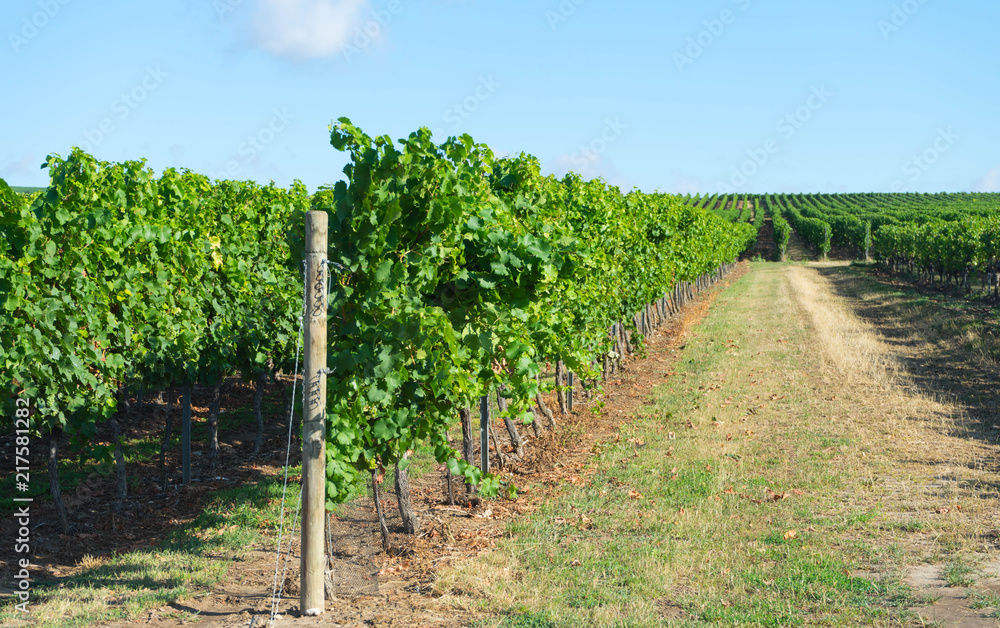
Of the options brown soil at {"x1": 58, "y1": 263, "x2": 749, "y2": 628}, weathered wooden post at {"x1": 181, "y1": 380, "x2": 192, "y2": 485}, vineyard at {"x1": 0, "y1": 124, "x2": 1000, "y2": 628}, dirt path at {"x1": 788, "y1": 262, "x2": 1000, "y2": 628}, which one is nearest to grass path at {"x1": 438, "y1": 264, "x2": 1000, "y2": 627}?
dirt path at {"x1": 788, "y1": 262, "x2": 1000, "y2": 628}

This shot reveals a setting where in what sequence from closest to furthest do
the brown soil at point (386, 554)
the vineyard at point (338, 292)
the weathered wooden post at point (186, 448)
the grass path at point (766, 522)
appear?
1. the brown soil at point (386, 554)
2. the grass path at point (766, 522)
3. the vineyard at point (338, 292)
4. the weathered wooden post at point (186, 448)

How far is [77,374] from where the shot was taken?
7.91 metres

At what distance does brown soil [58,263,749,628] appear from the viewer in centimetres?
570

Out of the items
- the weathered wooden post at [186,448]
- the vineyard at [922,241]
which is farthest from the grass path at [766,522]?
the vineyard at [922,241]

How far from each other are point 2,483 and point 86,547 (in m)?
3.54

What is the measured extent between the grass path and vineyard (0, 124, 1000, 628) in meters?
1.11

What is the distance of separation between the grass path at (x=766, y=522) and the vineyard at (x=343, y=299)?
1.11m

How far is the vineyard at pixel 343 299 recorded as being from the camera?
238 inches

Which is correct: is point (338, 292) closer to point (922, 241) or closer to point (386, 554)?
point (386, 554)

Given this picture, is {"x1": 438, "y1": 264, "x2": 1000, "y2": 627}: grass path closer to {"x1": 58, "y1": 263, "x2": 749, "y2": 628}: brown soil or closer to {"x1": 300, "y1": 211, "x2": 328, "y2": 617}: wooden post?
{"x1": 58, "y1": 263, "x2": 749, "y2": 628}: brown soil

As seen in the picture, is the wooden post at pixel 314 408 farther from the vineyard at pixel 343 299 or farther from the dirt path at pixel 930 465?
the dirt path at pixel 930 465

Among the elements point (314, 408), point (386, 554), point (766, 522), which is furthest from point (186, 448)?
point (766, 522)

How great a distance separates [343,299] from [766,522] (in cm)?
500

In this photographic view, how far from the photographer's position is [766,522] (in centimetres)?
770
